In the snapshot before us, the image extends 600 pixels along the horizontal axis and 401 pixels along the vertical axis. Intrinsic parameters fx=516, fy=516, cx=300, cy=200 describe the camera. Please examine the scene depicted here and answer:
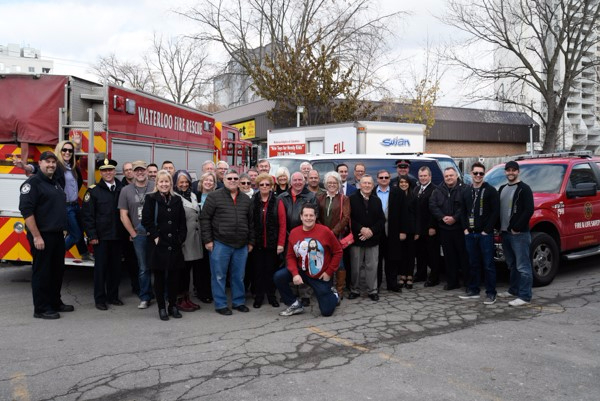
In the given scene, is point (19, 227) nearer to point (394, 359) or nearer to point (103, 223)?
point (103, 223)

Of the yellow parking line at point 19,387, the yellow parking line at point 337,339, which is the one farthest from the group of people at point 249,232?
the yellow parking line at point 19,387

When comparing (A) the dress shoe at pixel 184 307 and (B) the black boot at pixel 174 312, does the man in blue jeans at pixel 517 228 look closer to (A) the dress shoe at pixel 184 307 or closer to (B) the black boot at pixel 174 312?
(A) the dress shoe at pixel 184 307

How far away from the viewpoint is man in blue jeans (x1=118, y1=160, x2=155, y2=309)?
642cm

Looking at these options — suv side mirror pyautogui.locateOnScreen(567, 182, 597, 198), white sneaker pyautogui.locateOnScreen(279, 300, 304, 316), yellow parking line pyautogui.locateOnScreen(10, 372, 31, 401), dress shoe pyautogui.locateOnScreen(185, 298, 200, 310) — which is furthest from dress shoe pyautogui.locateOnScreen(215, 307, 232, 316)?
suv side mirror pyautogui.locateOnScreen(567, 182, 597, 198)

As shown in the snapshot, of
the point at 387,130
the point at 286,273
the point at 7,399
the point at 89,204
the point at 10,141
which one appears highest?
the point at 387,130

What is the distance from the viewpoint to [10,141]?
22.6 ft

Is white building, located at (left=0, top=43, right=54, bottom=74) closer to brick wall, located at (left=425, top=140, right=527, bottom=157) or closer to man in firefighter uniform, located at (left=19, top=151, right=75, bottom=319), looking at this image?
brick wall, located at (left=425, top=140, right=527, bottom=157)

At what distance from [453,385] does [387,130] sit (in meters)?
10.8

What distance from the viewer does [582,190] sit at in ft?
27.3

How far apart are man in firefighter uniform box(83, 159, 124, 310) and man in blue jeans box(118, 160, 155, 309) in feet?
0.54

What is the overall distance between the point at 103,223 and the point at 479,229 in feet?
16.0

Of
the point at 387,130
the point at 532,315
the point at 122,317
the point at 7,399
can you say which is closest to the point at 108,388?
the point at 7,399

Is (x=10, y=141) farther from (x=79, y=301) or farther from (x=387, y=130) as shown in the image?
(x=387, y=130)

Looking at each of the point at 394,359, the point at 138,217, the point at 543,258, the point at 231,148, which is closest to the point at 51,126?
the point at 138,217
